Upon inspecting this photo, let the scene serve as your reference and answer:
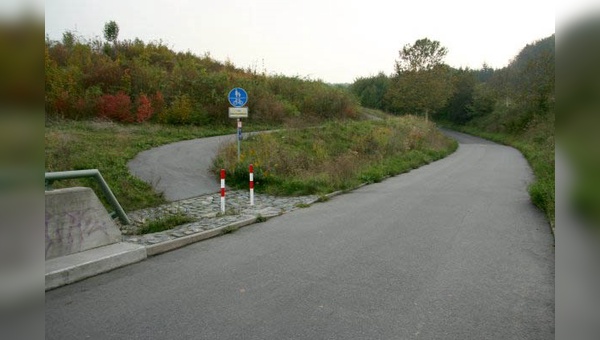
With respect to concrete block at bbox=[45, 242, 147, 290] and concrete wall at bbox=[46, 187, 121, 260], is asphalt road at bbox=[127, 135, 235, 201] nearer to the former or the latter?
concrete wall at bbox=[46, 187, 121, 260]

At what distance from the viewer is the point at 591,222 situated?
4.99 ft

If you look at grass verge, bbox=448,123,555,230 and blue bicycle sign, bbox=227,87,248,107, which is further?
blue bicycle sign, bbox=227,87,248,107

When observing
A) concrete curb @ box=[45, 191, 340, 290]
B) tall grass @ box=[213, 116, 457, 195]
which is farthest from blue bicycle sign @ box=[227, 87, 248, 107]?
concrete curb @ box=[45, 191, 340, 290]

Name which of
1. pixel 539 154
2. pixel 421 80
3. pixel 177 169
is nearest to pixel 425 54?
pixel 421 80

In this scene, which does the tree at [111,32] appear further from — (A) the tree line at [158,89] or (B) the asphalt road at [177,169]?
(B) the asphalt road at [177,169]

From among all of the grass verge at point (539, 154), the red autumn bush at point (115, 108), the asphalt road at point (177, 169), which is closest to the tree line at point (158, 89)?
the red autumn bush at point (115, 108)

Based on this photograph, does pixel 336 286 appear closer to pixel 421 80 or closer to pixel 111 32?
pixel 111 32

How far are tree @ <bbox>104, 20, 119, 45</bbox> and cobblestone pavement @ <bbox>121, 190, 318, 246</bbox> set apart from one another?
102 ft

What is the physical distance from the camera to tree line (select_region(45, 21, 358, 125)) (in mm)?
23281

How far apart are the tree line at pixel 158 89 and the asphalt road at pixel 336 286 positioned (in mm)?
15398

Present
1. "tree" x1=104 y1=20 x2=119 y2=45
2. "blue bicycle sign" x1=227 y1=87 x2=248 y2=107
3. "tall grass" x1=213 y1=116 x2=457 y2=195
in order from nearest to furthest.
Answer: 1. "tall grass" x1=213 y1=116 x2=457 y2=195
2. "blue bicycle sign" x1=227 y1=87 x2=248 y2=107
3. "tree" x1=104 y1=20 x2=119 y2=45

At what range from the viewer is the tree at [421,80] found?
4656 centimetres

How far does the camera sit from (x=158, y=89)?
28.6 m

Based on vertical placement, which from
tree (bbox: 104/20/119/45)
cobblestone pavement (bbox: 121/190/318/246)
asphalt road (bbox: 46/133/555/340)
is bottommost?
asphalt road (bbox: 46/133/555/340)
